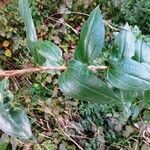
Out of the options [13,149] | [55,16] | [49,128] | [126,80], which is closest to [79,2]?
[55,16]

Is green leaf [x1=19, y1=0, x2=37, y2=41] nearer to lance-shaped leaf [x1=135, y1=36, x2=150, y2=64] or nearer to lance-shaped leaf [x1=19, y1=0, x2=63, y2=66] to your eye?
lance-shaped leaf [x1=19, y1=0, x2=63, y2=66]

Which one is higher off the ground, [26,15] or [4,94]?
[26,15]

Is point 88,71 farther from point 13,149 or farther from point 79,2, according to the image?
point 79,2

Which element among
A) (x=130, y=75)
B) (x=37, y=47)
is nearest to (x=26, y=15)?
(x=37, y=47)

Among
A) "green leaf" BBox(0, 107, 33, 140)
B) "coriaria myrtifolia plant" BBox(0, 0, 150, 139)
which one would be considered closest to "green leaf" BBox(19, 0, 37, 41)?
"coriaria myrtifolia plant" BBox(0, 0, 150, 139)

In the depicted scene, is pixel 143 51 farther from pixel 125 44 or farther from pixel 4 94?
pixel 4 94

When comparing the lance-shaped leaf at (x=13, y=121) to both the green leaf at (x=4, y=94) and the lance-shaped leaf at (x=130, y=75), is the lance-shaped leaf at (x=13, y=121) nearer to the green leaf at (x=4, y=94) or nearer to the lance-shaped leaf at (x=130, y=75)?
the green leaf at (x=4, y=94)
